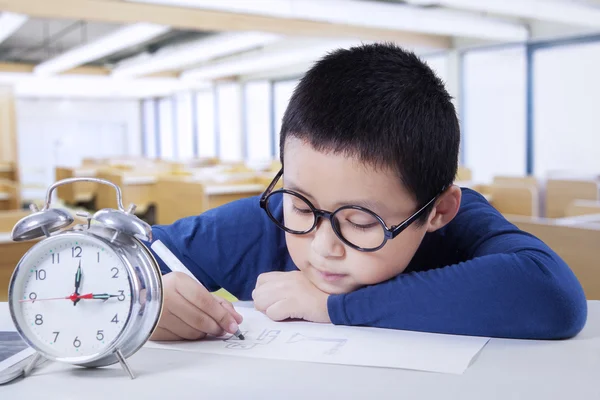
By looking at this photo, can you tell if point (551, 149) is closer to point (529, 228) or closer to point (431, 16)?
point (431, 16)

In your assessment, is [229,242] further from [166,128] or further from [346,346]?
[166,128]

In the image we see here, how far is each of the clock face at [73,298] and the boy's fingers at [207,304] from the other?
15 cm

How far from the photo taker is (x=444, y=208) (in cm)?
100

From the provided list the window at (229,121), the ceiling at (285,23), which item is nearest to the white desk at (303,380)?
the ceiling at (285,23)

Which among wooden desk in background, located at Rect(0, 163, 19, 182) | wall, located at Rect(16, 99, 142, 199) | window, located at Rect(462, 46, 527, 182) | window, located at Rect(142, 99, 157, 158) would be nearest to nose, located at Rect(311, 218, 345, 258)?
window, located at Rect(462, 46, 527, 182)

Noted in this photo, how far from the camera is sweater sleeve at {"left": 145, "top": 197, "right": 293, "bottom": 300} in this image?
123 cm

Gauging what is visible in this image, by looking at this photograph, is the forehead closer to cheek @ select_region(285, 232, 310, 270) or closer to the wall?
cheek @ select_region(285, 232, 310, 270)

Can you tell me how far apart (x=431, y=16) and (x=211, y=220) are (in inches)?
186

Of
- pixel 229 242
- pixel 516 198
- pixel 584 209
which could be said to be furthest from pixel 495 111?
pixel 229 242

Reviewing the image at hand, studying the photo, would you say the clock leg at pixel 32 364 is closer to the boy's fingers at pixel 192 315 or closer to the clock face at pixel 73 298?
the clock face at pixel 73 298

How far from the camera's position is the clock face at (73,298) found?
69 cm

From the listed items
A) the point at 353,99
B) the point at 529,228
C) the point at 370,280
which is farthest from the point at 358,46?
the point at 529,228

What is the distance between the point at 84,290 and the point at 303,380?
26 centimetres

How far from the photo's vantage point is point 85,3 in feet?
16.1
